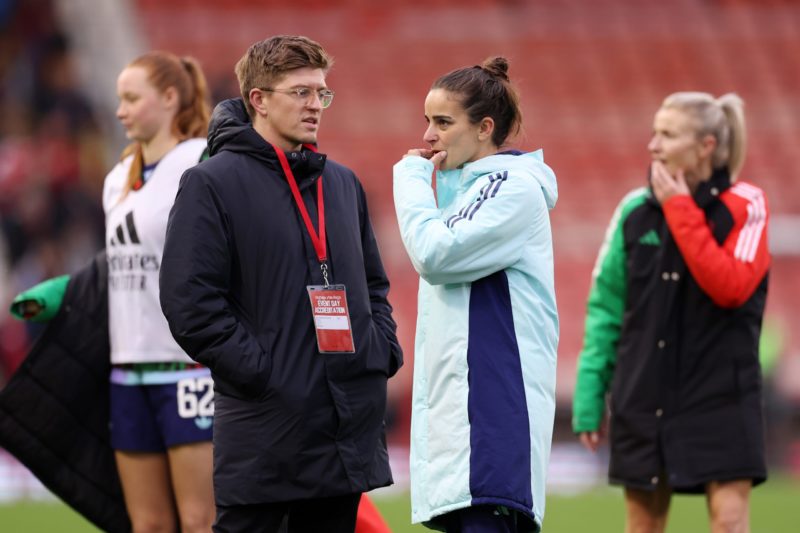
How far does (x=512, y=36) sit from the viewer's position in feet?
61.9

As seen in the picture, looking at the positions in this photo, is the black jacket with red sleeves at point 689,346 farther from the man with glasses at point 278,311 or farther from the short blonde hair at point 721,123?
the man with glasses at point 278,311

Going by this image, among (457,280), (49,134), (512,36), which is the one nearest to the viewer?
(457,280)

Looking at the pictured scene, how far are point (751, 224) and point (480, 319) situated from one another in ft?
4.84

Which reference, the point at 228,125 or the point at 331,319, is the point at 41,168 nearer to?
the point at 228,125

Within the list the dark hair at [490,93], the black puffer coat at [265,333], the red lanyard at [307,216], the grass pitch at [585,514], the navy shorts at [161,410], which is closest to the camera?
the black puffer coat at [265,333]

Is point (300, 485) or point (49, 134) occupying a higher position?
point (49, 134)

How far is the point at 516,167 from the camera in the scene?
4219 mm

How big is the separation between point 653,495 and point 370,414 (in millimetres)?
1588

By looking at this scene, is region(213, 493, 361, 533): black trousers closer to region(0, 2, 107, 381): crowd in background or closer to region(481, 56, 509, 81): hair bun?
region(481, 56, 509, 81): hair bun

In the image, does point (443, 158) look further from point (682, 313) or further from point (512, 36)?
point (512, 36)

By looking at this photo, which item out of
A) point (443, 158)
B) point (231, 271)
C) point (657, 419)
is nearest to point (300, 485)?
point (231, 271)

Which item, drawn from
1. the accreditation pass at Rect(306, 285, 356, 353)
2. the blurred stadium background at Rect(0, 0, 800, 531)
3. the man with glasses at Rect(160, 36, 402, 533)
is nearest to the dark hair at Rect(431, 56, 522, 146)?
the man with glasses at Rect(160, 36, 402, 533)

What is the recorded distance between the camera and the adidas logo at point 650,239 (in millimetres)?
5215

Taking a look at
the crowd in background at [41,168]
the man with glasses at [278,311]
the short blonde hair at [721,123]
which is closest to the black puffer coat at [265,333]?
the man with glasses at [278,311]
